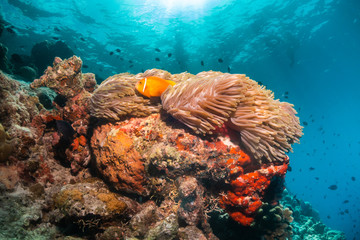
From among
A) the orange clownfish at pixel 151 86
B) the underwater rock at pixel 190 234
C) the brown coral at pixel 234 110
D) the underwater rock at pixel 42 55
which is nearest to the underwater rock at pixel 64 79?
the orange clownfish at pixel 151 86

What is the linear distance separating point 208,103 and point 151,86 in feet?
3.50

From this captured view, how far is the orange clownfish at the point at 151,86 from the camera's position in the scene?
10.2ft

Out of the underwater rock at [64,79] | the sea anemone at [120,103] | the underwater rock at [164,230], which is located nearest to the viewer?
the underwater rock at [164,230]

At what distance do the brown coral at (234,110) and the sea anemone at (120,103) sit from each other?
523 mm

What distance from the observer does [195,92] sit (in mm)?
2930

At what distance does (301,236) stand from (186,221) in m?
11.0

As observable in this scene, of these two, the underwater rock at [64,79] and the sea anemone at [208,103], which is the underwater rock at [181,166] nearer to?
the sea anemone at [208,103]

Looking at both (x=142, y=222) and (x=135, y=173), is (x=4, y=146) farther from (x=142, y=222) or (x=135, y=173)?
(x=142, y=222)

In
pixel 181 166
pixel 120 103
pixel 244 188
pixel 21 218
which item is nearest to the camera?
pixel 21 218

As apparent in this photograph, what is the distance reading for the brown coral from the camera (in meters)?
2.76

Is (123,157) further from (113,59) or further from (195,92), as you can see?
(113,59)

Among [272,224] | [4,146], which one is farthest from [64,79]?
[272,224]

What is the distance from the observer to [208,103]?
2773 millimetres

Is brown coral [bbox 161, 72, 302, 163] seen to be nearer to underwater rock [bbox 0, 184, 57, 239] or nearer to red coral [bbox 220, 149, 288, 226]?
red coral [bbox 220, 149, 288, 226]
